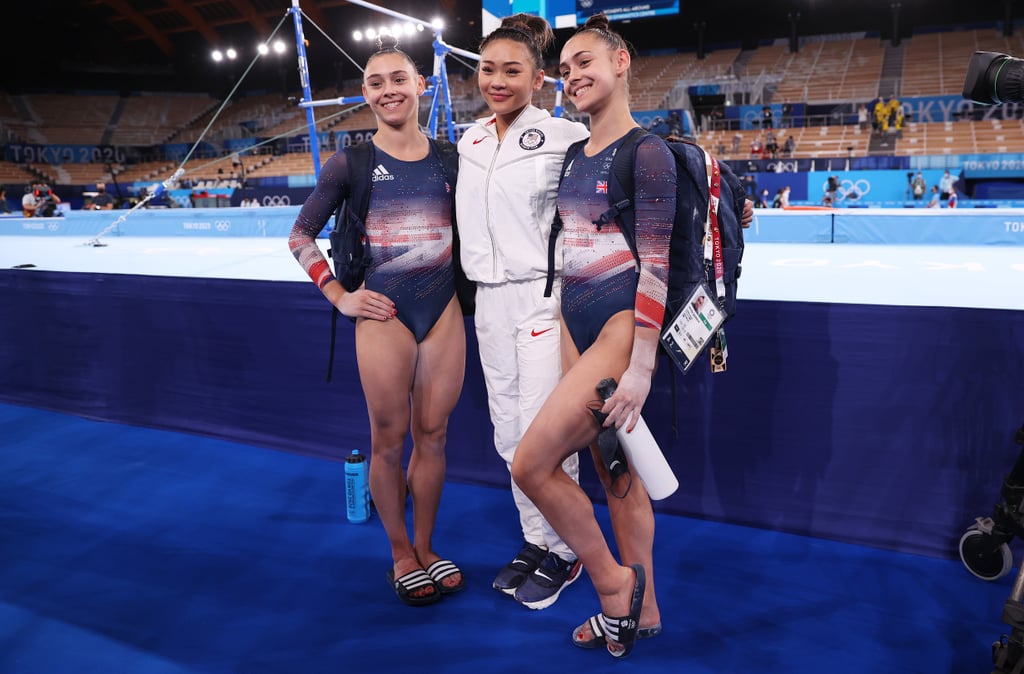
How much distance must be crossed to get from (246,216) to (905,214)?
904 centimetres

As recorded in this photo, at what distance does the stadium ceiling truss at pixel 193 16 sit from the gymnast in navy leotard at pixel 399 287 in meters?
23.8

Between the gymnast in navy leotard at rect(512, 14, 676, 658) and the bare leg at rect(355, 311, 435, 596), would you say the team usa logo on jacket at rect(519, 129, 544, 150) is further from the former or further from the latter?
the bare leg at rect(355, 311, 435, 596)

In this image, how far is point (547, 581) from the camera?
7.50 feet

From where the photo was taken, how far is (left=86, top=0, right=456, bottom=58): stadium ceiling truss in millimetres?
24125

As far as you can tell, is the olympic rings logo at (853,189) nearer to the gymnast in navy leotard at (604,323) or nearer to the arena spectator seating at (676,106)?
the arena spectator seating at (676,106)

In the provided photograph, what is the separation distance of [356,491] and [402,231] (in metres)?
1.24

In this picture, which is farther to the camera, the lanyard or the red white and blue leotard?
the lanyard

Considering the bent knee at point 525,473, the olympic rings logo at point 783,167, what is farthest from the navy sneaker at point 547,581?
the olympic rings logo at point 783,167

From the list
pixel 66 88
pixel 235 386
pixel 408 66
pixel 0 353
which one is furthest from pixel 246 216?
pixel 66 88

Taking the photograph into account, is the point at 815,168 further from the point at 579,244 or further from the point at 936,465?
the point at 579,244

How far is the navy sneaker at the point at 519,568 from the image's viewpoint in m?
2.33

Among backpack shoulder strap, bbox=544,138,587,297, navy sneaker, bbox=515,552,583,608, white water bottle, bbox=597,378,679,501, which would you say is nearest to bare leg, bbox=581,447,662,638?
white water bottle, bbox=597,378,679,501

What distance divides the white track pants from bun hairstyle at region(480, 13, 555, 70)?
69 centimetres

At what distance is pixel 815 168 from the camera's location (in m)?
12.3
